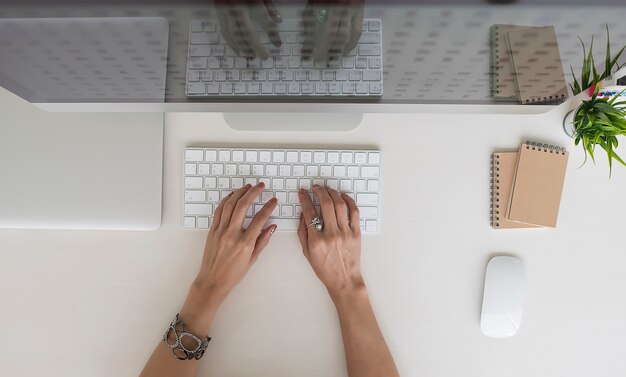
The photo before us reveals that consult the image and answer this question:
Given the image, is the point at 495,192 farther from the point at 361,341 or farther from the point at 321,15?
the point at 321,15

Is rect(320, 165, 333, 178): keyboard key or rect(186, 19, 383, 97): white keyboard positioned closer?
rect(186, 19, 383, 97): white keyboard

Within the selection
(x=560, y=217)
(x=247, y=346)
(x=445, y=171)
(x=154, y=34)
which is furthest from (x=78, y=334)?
(x=560, y=217)

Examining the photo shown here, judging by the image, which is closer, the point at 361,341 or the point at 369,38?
the point at 369,38

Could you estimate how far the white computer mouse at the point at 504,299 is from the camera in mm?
632

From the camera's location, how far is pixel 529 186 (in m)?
0.63

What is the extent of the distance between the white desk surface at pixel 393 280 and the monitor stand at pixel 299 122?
1cm

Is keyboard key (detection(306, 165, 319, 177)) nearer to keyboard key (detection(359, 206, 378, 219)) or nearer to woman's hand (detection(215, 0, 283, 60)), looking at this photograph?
keyboard key (detection(359, 206, 378, 219))

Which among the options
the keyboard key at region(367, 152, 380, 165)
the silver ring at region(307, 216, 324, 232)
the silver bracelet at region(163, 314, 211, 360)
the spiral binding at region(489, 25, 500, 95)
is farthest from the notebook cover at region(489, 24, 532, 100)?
the silver bracelet at region(163, 314, 211, 360)

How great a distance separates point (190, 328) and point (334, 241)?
0.27 meters

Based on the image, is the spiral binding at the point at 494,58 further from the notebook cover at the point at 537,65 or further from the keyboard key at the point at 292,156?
the keyboard key at the point at 292,156

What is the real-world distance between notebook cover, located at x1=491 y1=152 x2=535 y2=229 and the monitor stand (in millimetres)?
239

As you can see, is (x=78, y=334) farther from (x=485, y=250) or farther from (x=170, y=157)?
(x=485, y=250)

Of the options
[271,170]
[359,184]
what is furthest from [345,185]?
[271,170]

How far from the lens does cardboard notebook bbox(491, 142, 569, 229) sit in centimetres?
63
